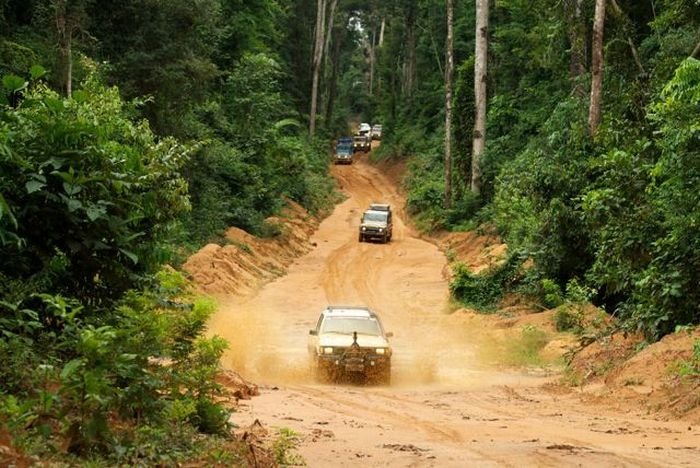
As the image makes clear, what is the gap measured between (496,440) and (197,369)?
4.26 m

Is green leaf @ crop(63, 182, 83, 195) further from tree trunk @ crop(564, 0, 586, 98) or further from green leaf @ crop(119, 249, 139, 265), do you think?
tree trunk @ crop(564, 0, 586, 98)

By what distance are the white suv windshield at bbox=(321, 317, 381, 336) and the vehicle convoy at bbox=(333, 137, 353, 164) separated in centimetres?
6019

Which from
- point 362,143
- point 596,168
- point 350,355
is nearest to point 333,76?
point 362,143

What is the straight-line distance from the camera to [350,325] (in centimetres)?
1911

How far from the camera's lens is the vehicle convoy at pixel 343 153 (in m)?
79.1

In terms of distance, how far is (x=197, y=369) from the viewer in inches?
349

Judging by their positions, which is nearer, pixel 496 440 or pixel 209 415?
pixel 209 415

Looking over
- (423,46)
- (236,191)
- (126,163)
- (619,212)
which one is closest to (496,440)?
(126,163)

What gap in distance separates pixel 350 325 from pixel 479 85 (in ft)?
81.1

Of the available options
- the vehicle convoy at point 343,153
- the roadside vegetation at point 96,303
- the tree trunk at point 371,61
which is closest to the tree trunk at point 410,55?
the vehicle convoy at point 343,153

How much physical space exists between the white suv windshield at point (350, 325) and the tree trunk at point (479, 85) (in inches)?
939

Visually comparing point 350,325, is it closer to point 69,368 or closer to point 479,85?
point 69,368

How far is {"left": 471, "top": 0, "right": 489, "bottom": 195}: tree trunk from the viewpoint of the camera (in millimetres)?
40000

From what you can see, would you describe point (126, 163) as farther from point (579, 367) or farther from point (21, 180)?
point (579, 367)
